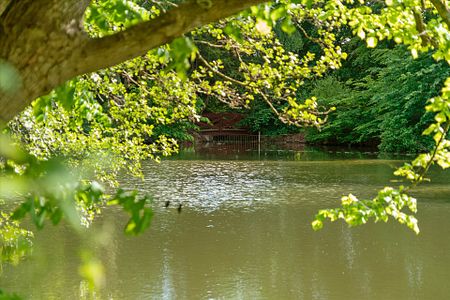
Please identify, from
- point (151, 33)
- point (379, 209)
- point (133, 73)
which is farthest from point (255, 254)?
point (151, 33)

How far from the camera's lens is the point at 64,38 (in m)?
1.30

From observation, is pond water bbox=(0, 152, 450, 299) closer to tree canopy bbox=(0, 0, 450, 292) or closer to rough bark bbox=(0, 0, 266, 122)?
tree canopy bbox=(0, 0, 450, 292)

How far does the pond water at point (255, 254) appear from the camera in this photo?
7398 millimetres

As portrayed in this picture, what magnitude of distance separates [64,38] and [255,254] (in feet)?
26.0

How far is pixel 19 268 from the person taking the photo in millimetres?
7977

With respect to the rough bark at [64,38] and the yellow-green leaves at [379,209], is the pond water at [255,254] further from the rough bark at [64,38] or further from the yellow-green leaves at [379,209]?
the rough bark at [64,38]

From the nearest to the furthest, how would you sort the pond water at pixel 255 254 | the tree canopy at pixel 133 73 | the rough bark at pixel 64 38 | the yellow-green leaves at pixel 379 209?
the tree canopy at pixel 133 73, the rough bark at pixel 64 38, the yellow-green leaves at pixel 379 209, the pond water at pixel 255 254

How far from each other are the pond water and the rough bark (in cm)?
333

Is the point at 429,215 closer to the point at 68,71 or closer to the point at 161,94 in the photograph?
the point at 161,94

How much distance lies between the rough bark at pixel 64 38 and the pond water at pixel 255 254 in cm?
333

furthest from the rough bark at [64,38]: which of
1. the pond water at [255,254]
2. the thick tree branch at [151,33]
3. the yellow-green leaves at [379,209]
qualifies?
the pond water at [255,254]

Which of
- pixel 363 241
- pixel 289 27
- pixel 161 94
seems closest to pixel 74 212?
pixel 289 27

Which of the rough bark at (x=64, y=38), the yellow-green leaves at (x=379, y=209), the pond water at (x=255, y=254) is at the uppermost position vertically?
the rough bark at (x=64, y=38)

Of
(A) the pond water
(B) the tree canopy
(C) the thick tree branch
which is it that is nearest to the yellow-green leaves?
(B) the tree canopy
